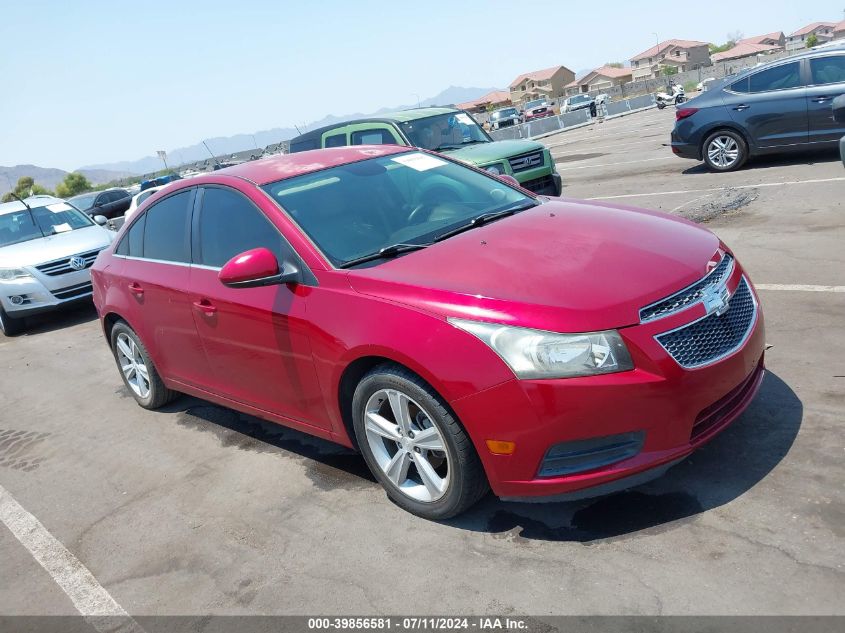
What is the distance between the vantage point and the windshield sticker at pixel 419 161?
491cm

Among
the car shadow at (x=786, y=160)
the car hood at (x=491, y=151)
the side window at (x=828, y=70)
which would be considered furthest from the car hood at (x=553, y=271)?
the car shadow at (x=786, y=160)

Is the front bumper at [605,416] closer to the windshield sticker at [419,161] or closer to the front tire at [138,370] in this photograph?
the windshield sticker at [419,161]

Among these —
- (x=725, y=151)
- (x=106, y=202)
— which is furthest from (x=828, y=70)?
(x=106, y=202)

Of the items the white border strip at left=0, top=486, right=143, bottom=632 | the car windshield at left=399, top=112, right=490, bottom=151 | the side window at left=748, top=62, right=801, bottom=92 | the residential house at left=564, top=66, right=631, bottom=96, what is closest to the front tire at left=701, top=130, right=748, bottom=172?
the side window at left=748, top=62, right=801, bottom=92

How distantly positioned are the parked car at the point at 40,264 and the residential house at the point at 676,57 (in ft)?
428

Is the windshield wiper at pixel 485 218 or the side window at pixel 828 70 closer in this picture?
the windshield wiper at pixel 485 218

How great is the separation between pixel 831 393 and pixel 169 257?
13.4 feet

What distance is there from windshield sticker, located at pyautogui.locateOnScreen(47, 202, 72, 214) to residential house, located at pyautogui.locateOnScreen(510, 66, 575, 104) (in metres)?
139

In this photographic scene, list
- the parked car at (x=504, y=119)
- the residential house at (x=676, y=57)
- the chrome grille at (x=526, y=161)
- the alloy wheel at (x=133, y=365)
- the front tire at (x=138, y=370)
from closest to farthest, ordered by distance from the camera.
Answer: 1. the front tire at (x=138, y=370)
2. the alloy wheel at (x=133, y=365)
3. the chrome grille at (x=526, y=161)
4. the parked car at (x=504, y=119)
5. the residential house at (x=676, y=57)

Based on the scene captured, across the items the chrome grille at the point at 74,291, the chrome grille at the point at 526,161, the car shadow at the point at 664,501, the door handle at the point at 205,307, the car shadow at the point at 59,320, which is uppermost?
the door handle at the point at 205,307

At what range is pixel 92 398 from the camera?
6910 mm

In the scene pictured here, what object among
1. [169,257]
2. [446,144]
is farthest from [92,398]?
[446,144]

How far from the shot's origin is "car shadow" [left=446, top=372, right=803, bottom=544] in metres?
3.39

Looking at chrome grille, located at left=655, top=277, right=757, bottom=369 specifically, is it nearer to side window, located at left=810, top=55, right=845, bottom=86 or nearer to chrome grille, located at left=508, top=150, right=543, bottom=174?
chrome grille, located at left=508, top=150, right=543, bottom=174
